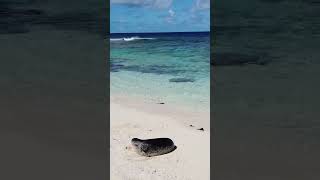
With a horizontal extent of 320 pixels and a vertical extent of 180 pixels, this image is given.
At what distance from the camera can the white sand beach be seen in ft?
8.77

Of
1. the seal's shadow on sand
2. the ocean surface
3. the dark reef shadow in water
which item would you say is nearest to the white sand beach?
the seal's shadow on sand

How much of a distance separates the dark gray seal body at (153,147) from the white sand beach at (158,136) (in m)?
0.04

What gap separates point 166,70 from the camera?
7.52 meters

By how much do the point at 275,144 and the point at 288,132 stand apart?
0.25 metres

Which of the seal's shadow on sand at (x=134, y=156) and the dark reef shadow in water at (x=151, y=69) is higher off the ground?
the dark reef shadow in water at (x=151, y=69)

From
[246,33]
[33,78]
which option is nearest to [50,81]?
[33,78]

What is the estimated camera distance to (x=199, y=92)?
5.36 m

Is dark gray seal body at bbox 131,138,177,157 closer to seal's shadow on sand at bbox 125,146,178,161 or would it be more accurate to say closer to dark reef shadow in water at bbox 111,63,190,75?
seal's shadow on sand at bbox 125,146,178,161

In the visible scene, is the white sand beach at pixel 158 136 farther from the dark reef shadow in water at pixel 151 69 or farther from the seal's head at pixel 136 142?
the dark reef shadow in water at pixel 151 69

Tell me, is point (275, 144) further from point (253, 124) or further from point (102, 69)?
point (102, 69)

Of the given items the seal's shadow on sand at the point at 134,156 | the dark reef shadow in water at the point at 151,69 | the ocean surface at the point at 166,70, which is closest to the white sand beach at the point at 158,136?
the seal's shadow on sand at the point at 134,156

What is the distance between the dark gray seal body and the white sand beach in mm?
38

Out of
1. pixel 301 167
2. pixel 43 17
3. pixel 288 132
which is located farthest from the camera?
pixel 43 17

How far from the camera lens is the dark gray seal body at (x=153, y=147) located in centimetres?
297
